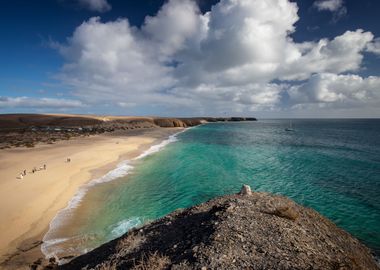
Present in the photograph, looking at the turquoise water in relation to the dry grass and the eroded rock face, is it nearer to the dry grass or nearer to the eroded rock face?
the eroded rock face

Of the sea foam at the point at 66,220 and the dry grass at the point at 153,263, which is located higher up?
the dry grass at the point at 153,263

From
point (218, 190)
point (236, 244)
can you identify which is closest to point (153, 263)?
point (236, 244)

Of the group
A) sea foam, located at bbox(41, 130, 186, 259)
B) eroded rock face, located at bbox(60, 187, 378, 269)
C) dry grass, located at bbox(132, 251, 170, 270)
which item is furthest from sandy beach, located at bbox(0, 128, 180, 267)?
dry grass, located at bbox(132, 251, 170, 270)

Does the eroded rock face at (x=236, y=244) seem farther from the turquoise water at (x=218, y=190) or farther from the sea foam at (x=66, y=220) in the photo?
the turquoise water at (x=218, y=190)

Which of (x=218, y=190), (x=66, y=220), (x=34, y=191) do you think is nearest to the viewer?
(x=66, y=220)

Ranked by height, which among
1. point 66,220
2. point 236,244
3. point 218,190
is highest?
point 236,244

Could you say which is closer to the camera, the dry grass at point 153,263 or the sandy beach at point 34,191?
the dry grass at point 153,263

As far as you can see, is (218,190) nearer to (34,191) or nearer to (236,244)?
(236,244)

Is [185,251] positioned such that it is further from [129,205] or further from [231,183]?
[231,183]

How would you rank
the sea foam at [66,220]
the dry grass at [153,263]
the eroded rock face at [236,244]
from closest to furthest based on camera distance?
the dry grass at [153,263] < the eroded rock face at [236,244] < the sea foam at [66,220]

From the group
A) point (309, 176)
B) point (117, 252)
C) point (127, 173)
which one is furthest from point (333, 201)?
point (127, 173)

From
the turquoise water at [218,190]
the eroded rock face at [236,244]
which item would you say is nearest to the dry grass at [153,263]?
the eroded rock face at [236,244]
